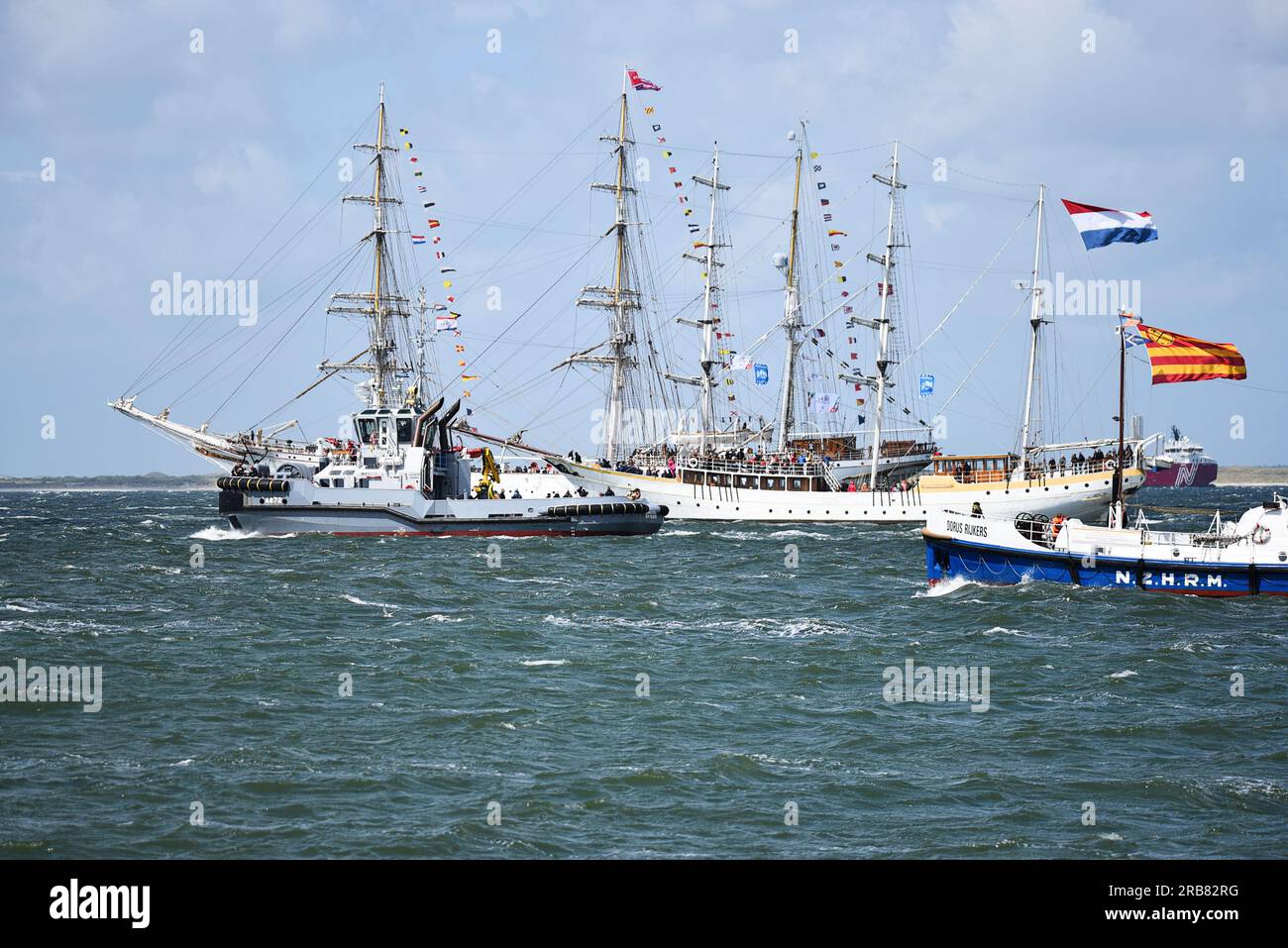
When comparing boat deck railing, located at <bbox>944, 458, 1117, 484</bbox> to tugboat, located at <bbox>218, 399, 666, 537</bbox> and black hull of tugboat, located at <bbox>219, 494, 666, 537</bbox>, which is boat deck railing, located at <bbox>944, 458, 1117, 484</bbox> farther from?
black hull of tugboat, located at <bbox>219, 494, 666, 537</bbox>

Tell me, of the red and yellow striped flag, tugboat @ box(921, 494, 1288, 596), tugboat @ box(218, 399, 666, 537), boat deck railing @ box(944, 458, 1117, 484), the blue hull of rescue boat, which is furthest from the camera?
boat deck railing @ box(944, 458, 1117, 484)

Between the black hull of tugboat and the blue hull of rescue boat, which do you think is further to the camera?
the black hull of tugboat

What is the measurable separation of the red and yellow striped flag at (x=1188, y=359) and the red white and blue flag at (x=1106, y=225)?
10453mm

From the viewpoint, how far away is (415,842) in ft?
52.6

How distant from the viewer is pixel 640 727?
22.5 meters

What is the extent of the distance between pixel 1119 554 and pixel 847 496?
5132 cm

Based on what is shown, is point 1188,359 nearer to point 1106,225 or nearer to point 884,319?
point 1106,225

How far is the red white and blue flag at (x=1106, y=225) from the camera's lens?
5228 centimetres

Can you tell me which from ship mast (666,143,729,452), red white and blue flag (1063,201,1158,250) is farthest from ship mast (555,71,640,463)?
red white and blue flag (1063,201,1158,250)

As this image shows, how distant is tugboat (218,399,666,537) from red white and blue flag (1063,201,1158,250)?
1209 inches

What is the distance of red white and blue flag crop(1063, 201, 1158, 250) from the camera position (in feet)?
172

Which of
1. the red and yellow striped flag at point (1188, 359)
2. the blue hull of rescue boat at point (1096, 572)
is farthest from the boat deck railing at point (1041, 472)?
the blue hull of rescue boat at point (1096, 572)
